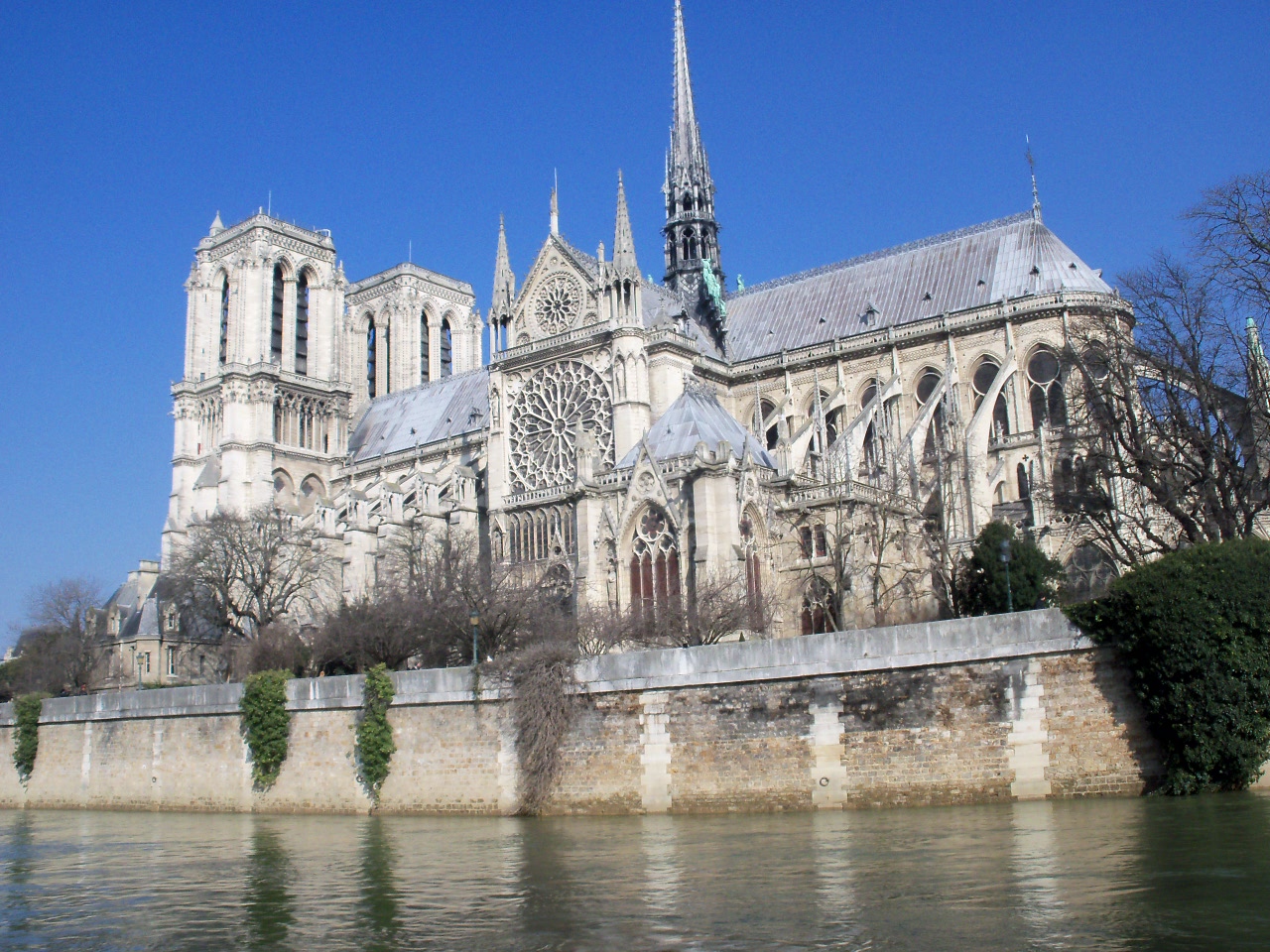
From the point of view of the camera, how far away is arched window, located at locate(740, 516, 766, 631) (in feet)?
114

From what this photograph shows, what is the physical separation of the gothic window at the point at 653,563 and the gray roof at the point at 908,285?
17678mm

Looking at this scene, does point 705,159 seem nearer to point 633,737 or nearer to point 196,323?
point 196,323

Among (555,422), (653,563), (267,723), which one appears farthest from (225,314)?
(267,723)

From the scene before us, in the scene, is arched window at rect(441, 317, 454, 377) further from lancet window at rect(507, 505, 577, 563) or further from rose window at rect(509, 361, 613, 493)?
lancet window at rect(507, 505, 577, 563)

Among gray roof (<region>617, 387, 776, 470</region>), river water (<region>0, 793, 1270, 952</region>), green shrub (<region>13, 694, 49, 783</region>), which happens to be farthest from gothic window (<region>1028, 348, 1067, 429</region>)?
green shrub (<region>13, 694, 49, 783</region>)

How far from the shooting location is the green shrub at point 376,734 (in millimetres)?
28516

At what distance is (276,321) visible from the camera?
7206 centimetres

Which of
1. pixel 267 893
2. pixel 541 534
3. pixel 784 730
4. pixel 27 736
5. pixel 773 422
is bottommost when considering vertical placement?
pixel 267 893

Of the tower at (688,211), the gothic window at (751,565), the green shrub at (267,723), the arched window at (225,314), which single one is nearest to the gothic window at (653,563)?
the gothic window at (751,565)

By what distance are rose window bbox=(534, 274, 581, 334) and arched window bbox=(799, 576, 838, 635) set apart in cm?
1754

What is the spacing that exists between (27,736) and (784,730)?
88.5ft

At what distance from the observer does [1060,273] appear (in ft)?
160

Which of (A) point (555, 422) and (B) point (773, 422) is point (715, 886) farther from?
(B) point (773, 422)

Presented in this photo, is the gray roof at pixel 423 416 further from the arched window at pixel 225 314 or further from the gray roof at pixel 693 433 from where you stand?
the gray roof at pixel 693 433
